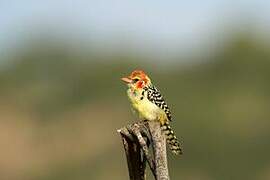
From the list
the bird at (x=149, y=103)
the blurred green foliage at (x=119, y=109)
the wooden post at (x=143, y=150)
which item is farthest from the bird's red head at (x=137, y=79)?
the blurred green foliage at (x=119, y=109)

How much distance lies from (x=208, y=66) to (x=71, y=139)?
4025 mm

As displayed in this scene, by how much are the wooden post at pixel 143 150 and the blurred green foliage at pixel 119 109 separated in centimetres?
1442

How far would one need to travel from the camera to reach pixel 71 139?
90.0 feet

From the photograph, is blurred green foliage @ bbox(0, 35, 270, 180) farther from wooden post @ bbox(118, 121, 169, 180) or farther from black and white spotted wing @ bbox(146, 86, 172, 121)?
wooden post @ bbox(118, 121, 169, 180)

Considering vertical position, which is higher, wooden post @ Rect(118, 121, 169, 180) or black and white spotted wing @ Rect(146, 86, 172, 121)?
black and white spotted wing @ Rect(146, 86, 172, 121)

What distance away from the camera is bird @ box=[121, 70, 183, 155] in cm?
799

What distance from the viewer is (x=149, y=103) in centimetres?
874

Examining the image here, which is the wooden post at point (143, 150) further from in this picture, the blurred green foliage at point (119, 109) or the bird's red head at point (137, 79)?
the blurred green foliage at point (119, 109)

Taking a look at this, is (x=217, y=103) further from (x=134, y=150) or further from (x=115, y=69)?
(x=134, y=150)

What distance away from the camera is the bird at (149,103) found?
7988 mm

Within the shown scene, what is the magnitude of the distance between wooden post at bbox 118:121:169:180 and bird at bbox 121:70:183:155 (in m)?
0.91

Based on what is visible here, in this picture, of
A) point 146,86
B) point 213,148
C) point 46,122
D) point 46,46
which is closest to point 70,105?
point 46,122

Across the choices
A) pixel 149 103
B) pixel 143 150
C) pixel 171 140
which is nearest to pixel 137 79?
pixel 171 140

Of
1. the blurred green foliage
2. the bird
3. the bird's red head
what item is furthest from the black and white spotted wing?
the blurred green foliage
